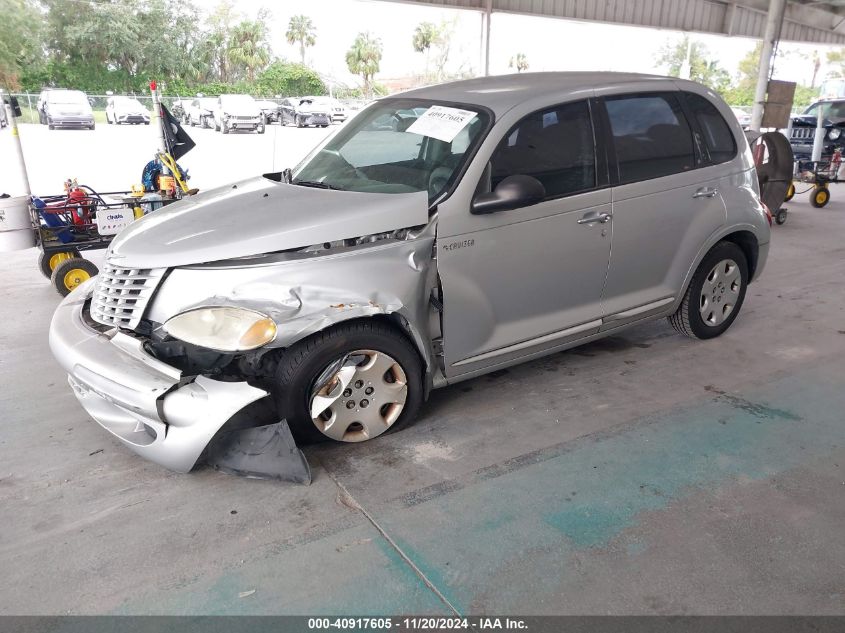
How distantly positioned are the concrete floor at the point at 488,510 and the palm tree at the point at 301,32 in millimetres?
7987

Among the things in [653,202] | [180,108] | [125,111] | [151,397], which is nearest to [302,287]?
[151,397]

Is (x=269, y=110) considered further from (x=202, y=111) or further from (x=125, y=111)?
(x=125, y=111)

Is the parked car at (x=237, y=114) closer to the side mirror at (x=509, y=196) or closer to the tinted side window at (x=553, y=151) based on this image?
the tinted side window at (x=553, y=151)

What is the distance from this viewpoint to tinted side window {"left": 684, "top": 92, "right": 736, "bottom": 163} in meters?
4.09

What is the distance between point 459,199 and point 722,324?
260cm

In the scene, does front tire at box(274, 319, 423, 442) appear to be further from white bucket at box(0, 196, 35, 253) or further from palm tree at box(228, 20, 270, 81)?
palm tree at box(228, 20, 270, 81)

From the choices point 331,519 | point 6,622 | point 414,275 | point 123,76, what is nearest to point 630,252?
point 414,275

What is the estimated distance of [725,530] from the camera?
2.55 metres

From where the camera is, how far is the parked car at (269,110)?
10203 mm

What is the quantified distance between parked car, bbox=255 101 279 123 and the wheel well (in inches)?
315

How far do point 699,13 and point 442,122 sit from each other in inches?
585

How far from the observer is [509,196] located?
3.07m

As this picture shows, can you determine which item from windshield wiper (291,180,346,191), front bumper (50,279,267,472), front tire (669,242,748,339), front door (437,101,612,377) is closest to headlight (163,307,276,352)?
front bumper (50,279,267,472)

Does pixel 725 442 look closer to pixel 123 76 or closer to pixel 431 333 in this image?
pixel 431 333
